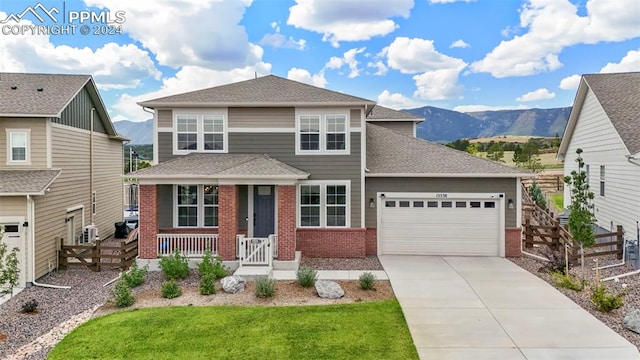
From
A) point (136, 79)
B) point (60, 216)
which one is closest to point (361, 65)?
point (136, 79)

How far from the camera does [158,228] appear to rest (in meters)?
13.5

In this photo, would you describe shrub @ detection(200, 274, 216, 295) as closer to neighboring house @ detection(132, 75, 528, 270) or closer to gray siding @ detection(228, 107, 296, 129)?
neighboring house @ detection(132, 75, 528, 270)

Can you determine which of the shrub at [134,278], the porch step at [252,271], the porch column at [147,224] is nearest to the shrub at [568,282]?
the porch step at [252,271]

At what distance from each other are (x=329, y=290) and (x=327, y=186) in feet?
16.7

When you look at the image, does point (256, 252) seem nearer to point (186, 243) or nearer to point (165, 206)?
point (186, 243)

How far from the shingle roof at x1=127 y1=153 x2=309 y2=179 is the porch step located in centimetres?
272

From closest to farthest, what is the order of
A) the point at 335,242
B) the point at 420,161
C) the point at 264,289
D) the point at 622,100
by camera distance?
1. the point at 264,289
2. the point at 335,242
3. the point at 420,161
4. the point at 622,100

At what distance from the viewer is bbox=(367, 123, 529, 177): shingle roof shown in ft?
46.6

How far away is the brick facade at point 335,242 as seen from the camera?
1414cm

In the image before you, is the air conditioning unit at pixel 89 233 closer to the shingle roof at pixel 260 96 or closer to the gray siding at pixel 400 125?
the shingle roof at pixel 260 96

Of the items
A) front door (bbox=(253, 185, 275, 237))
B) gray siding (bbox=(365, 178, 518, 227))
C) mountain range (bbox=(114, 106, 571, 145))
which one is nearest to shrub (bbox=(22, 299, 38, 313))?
front door (bbox=(253, 185, 275, 237))

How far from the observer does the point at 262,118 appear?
1423 centimetres

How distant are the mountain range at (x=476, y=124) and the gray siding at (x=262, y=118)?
127 m

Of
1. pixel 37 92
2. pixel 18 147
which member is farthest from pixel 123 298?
pixel 37 92
